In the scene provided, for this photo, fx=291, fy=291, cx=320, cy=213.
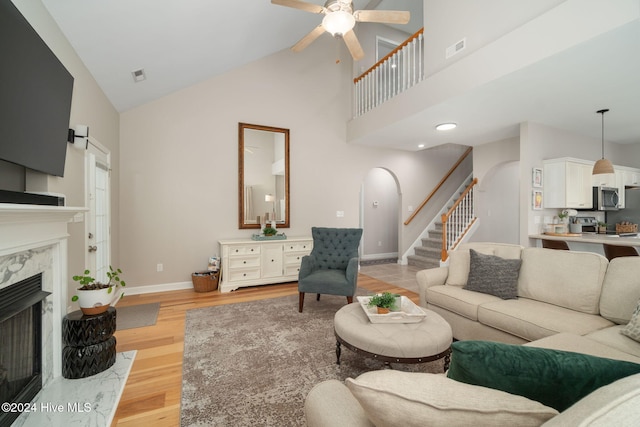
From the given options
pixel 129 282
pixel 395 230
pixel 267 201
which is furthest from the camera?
pixel 395 230

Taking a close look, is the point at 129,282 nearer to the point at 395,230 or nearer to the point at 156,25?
the point at 156,25

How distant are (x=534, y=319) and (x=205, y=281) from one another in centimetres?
394

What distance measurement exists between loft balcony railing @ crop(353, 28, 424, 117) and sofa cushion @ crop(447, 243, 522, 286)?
2.39m

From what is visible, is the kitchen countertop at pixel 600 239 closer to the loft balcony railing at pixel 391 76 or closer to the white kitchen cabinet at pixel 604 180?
the white kitchen cabinet at pixel 604 180

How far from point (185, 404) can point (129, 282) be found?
120 inches

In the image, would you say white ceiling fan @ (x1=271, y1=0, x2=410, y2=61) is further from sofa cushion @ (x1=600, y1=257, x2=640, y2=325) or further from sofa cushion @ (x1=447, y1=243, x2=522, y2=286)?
sofa cushion @ (x1=600, y1=257, x2=640, y2=325)

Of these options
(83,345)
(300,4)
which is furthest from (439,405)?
(300,4)

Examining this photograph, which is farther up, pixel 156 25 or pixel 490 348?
pixel 156 25

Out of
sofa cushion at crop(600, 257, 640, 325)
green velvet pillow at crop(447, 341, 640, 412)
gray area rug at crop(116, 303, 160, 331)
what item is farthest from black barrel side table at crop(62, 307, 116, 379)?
sofa cushion at crop(600, 257, 640, 325)

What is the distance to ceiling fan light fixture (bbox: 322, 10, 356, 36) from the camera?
8.37ft

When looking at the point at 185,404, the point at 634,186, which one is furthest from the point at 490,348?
the point at 634,186

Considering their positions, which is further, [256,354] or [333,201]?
[333,201]

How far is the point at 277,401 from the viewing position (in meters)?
1.86

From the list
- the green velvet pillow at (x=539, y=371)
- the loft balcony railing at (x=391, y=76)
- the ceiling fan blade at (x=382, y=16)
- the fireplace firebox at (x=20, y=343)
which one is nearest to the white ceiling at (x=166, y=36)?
the ceiling fan blade at (x=382, y=16)
